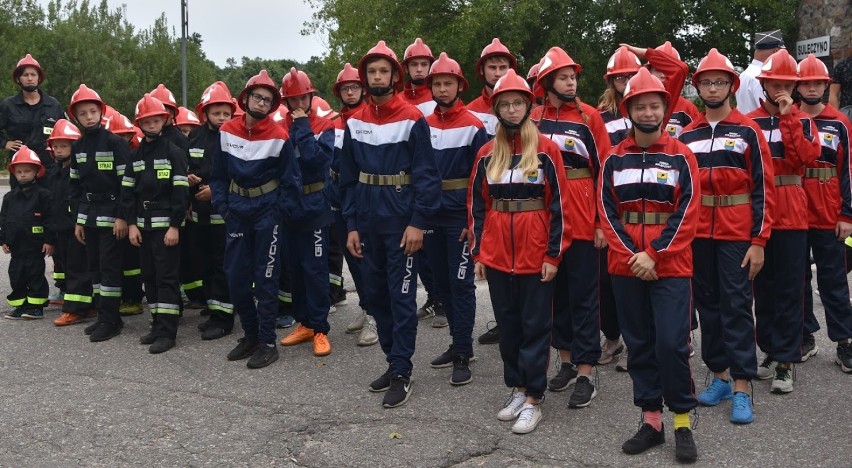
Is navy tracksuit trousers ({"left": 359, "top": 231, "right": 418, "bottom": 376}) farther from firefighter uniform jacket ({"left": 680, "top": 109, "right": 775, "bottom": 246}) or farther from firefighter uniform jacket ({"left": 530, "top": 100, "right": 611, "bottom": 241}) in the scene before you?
firefighter uniform jacket ({"left": 680, "top": 109, "right": 775, "bottom": 246})

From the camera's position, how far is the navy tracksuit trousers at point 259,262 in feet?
23.4

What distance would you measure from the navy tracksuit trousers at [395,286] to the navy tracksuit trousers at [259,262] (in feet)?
3.81

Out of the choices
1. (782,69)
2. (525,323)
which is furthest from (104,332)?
(782,69)

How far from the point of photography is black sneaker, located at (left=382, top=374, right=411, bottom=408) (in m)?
5.90

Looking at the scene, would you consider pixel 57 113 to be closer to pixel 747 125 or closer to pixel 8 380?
pixel 8 380

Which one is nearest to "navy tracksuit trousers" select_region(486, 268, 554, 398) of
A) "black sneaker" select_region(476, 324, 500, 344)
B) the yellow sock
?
the yellow sock

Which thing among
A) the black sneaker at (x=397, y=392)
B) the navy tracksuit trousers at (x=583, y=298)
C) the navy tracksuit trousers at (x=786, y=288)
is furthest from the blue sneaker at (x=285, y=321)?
the navy tracksuit trousers at (x=786, y=288)

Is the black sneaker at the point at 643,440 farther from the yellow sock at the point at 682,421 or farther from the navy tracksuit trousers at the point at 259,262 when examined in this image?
the navy tracksuit trousers at the point at 259,262

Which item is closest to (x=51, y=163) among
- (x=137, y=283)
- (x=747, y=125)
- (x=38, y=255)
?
(x=38, y=255)

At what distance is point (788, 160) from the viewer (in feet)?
19.7

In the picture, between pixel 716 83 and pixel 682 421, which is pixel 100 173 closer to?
pixel 716 83

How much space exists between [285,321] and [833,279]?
475 centimetres

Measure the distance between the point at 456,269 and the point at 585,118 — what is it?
4.84 ft

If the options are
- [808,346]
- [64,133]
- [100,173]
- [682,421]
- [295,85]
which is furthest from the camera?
[64,133]
